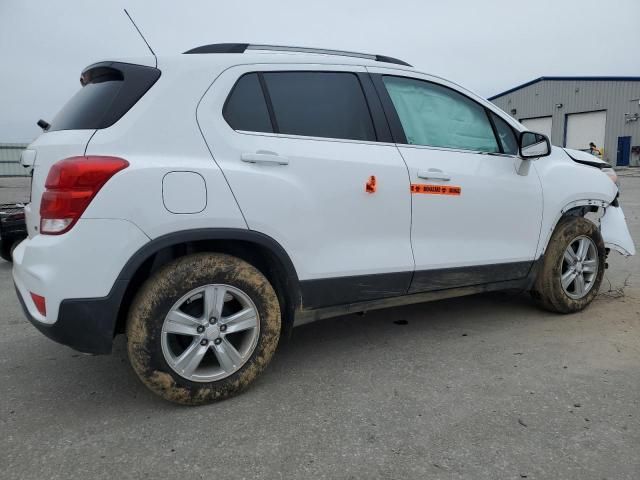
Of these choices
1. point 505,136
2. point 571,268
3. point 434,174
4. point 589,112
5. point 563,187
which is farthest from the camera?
point 589,112

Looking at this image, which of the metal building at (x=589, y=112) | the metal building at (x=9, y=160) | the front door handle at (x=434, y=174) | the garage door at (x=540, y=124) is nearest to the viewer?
the front door handle at (x=434, y=174)

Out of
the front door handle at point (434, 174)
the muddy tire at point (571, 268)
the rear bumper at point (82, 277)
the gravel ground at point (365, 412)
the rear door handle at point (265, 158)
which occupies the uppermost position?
the rear door handle at point (265, 158)

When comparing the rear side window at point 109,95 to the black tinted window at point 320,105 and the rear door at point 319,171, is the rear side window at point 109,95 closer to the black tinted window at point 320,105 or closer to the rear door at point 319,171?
the rear door at point 319,171

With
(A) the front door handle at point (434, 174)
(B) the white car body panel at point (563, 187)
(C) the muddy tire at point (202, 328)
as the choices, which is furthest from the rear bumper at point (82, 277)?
(B) the white car body panel at point (563, 187)

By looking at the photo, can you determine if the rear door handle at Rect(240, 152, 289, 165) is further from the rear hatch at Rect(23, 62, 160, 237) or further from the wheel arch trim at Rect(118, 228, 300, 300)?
the rear hatch at Rect(23, 62, 160, 237)

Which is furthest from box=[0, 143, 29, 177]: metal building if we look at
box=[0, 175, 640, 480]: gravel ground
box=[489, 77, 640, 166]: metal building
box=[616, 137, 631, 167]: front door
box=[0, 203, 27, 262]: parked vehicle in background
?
box=[616, 137, 631, 167]: front door

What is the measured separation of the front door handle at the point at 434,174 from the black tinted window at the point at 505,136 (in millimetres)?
702

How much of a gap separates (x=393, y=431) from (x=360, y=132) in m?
1.67

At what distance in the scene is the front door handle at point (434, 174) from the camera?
301 centimetres

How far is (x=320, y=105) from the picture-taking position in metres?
2.84

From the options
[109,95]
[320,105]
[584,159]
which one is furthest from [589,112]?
[109,95]

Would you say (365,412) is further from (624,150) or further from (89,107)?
(624,150)

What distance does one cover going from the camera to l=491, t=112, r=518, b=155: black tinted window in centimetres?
353

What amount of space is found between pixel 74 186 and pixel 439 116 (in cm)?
230
